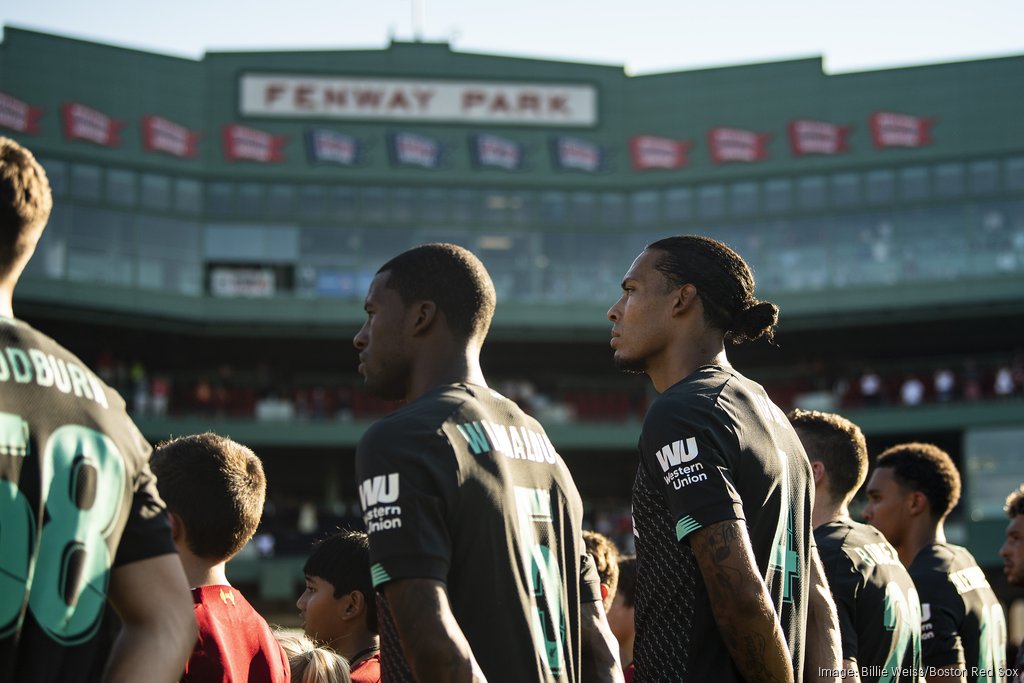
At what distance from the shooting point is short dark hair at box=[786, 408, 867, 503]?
5.64m

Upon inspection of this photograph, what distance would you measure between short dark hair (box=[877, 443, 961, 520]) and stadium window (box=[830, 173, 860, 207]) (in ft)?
109

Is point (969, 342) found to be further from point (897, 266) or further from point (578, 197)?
point (578, 197)

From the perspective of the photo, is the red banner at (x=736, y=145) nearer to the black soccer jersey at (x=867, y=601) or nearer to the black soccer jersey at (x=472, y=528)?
the black soccer jersey at (x=867, y=601)

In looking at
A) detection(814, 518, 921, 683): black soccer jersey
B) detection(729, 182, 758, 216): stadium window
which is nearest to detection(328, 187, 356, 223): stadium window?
detection(729, 182, 758, 216): stadium window

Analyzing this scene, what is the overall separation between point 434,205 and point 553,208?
384 cm

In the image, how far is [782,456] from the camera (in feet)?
13.7

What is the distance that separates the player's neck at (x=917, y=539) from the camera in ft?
22.1

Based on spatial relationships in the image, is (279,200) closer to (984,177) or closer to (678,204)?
(678,204)

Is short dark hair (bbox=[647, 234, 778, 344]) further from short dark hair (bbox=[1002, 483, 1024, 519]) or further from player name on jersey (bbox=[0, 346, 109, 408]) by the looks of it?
short dark hair (bbox=[1002, 483, 1024, 519])

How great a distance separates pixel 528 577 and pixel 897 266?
121 ft

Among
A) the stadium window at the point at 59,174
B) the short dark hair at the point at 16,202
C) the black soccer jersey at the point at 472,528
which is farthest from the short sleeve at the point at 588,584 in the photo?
the stadium window at the point at 59,174

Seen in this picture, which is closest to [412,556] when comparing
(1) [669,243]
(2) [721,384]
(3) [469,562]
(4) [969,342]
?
(3) [469,562]

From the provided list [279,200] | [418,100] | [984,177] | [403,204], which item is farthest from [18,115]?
[984,177]

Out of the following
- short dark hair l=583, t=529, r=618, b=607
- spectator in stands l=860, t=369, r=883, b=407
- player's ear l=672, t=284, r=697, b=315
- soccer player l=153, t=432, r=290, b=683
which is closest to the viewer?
soccer player l=153, t=432, r=290, b=683
